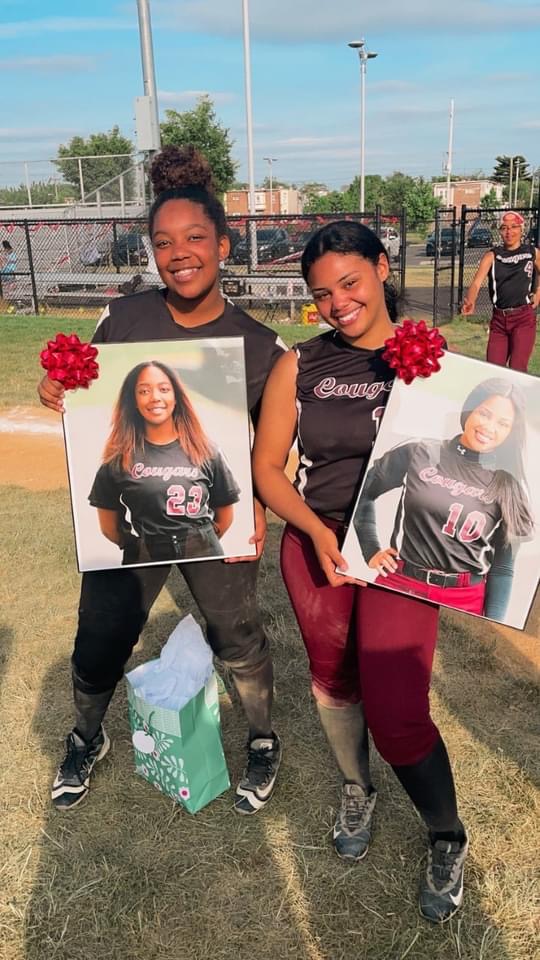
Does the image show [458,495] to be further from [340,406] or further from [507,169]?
[507,169]

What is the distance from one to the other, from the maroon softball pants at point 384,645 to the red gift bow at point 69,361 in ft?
2.76

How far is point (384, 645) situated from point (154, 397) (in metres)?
0.97

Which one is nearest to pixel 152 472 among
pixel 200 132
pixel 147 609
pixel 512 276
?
pixel 147 609

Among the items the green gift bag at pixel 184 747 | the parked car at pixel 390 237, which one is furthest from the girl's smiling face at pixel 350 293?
the parked car at pixel 390 237

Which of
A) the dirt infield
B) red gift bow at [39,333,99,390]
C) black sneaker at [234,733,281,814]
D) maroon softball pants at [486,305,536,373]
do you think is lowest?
the dirt infield

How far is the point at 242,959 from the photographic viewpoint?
7.11 feet

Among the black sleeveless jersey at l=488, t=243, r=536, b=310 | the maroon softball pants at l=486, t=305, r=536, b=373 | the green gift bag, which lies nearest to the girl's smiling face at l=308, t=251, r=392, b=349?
the green gift bag

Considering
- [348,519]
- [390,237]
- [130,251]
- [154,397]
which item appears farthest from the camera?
[390,237]

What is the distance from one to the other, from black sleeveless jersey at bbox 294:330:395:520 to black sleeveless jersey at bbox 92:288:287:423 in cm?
21

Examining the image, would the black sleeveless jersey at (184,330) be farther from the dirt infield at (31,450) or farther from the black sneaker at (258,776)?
the dirt infield at (31,450)

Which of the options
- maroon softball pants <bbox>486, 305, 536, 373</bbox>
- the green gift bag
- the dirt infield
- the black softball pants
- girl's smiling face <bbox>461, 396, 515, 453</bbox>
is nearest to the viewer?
girl's smiling face <bbox>461, 396, 515, 453</bbox>

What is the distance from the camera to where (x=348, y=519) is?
217 centimetres

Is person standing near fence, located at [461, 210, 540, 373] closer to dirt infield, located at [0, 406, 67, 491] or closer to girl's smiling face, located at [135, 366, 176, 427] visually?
dirt infield, located at [0, 406, 67, 491]

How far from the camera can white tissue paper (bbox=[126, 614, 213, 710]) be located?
2619 mm
